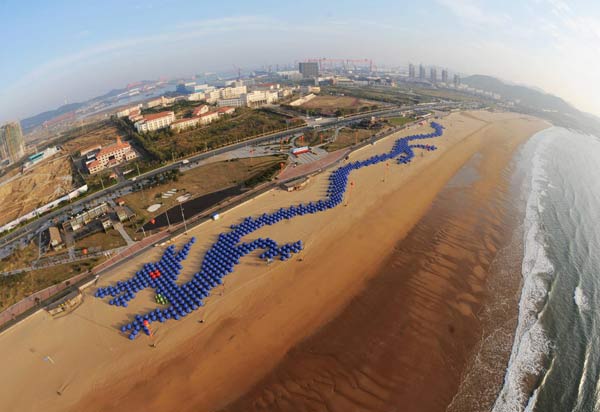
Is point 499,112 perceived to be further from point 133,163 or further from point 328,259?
point 133,163

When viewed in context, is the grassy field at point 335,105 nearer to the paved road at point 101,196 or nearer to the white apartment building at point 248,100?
the white apartment building at point 248,100

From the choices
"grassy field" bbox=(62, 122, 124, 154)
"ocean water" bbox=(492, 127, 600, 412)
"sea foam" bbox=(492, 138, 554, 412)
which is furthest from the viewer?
"grassy field" bbox=(62, 122, 124, 154)

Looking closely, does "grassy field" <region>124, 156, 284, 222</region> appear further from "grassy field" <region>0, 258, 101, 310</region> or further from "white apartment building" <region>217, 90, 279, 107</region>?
"white apartment building" <region>217, 90, 279, 107</region>

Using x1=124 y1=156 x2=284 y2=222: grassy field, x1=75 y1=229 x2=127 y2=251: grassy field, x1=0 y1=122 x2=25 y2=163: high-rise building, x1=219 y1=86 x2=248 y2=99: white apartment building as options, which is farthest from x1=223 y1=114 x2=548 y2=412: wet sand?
x1=219 y1=86 x2=248 y2=99: white apartment building

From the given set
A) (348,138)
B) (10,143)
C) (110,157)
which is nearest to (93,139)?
(10,143)

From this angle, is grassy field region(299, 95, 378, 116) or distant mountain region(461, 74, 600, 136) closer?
grassy field region(299, 95, 378, 116)

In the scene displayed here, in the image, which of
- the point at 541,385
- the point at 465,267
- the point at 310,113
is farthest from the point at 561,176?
the point at 310,113

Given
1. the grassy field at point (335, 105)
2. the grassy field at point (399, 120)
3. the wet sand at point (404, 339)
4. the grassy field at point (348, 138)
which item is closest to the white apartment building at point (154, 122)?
the grassy field at point (335, 105)
